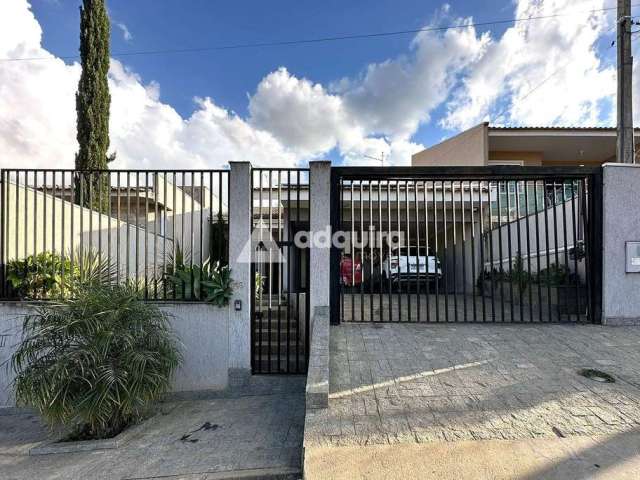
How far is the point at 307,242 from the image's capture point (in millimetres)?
4773

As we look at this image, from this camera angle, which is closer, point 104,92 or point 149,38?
point 149,38

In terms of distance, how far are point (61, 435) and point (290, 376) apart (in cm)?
291

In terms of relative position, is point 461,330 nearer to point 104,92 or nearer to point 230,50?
point 230,50

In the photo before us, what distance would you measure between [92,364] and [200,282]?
158 cm

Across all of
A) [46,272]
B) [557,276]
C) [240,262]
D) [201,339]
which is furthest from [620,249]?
[46,272]

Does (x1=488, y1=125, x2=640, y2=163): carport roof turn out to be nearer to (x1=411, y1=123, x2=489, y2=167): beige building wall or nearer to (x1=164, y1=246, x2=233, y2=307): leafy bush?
(x1=411, y1=123, x2=489, y2=167): beige building wall

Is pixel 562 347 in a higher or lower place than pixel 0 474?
higher

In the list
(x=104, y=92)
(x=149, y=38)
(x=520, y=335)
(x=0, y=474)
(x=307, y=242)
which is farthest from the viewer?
(x=104, y=92)

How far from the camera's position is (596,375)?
130 inches

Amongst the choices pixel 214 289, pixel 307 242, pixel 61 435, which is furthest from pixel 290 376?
pixel 61 435

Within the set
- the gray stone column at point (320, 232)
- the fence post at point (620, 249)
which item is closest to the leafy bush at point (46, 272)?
the gray stone column at point (320, 232)

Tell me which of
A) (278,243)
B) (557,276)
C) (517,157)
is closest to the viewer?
(278,243)

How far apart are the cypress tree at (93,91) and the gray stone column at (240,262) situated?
7.23m

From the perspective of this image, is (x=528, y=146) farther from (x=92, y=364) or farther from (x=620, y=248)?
(x=92, y=364)
